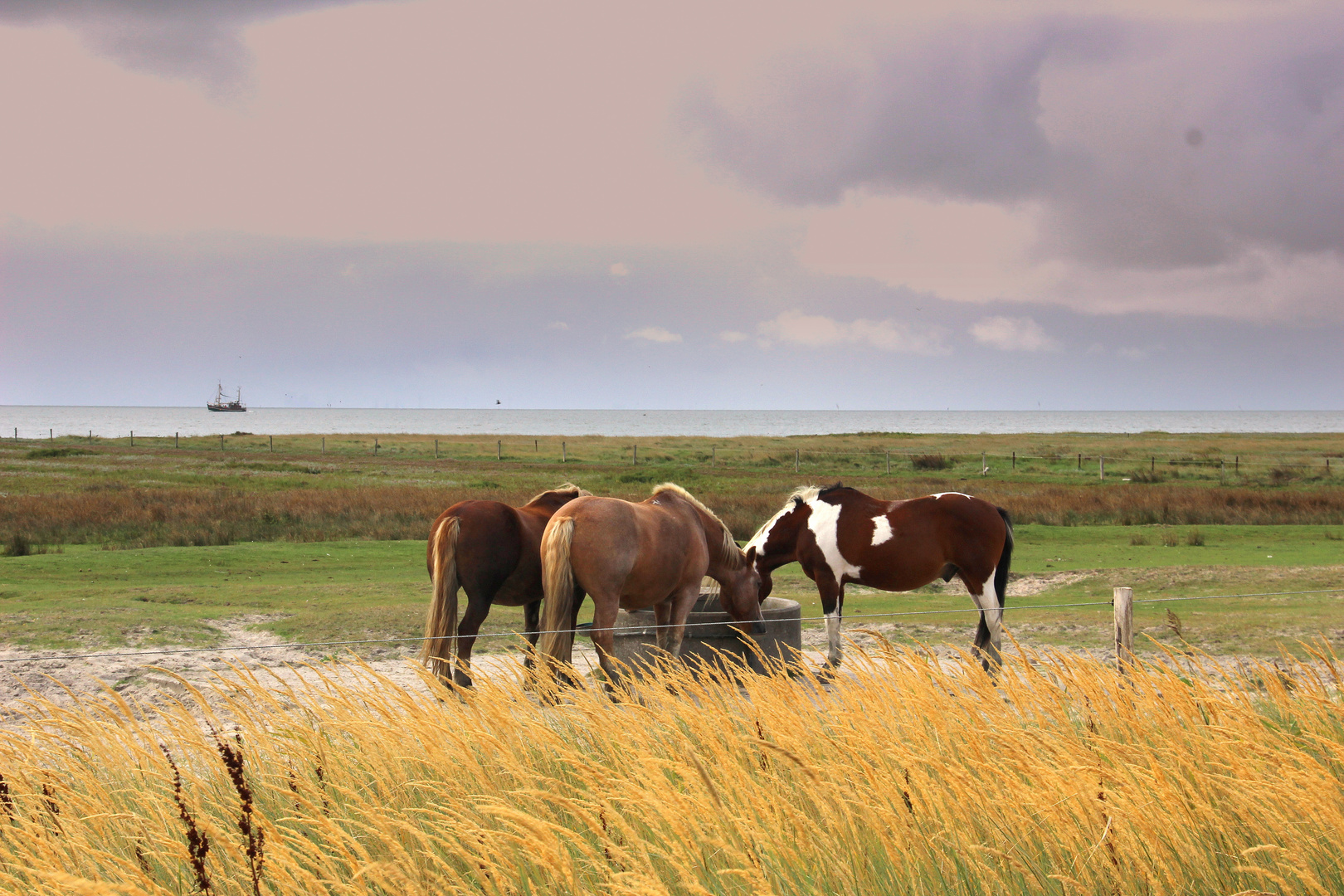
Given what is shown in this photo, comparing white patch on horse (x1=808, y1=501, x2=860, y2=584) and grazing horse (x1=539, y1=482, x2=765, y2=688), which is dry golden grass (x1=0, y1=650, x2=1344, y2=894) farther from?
white patch on horse (x1=808, y1=501, x2=860, y2=584)

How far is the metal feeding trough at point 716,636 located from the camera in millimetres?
8359

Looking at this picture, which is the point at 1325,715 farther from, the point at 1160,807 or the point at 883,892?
the point at 883,892

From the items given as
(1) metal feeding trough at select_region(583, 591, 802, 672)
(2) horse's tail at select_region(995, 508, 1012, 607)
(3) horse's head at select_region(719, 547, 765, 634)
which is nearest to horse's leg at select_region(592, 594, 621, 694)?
(1) metal feeding trough at select_region(583, 591, 802, 672)

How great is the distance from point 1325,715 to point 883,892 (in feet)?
10.3

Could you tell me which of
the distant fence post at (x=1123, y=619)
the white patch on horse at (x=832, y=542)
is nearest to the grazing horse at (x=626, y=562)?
the white patch on horse at (x=832, y=542)

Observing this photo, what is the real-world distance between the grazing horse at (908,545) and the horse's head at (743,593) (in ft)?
3.33

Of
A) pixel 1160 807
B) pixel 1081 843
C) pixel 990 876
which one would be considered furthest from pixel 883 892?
pixel 1160 807

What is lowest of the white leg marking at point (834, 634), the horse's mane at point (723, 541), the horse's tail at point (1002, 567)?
the white leg marking at point (834, 634)

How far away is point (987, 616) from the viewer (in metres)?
8.84

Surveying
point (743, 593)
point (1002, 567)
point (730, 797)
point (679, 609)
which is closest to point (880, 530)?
point (1002, 567)

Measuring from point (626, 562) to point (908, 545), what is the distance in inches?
139

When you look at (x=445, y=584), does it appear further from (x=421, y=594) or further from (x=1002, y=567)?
(x=421, y=594)

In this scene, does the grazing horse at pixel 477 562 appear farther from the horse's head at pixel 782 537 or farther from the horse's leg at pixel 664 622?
the horse's head at pixel 782 537

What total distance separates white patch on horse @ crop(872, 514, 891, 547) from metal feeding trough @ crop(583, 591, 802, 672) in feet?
3.80
